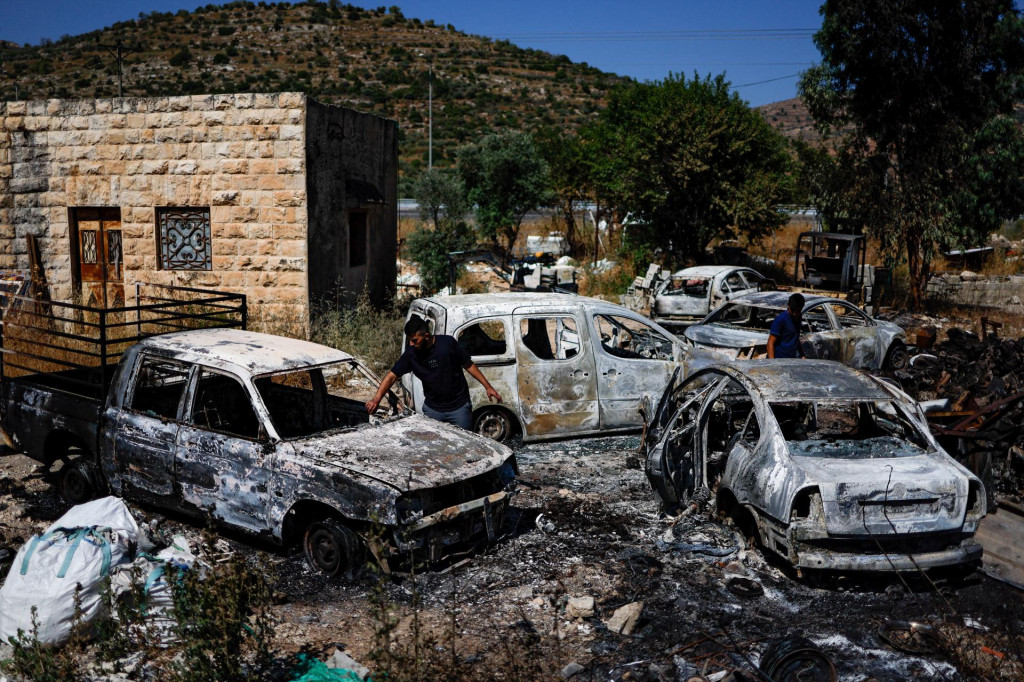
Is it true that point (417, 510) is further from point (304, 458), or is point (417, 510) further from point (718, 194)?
point (718, 194)

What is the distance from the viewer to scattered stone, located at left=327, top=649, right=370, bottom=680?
4.46 meters

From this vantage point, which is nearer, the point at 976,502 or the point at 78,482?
the point at 976,502

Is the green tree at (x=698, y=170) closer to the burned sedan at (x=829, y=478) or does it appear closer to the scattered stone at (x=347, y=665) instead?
the burned sedan at (x=829, y=478)

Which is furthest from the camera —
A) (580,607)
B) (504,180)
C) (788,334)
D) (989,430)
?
(504,180)

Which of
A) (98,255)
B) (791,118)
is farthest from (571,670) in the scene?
(791,118)

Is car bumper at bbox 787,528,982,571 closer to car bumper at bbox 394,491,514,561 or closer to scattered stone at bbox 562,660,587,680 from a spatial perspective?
scattered stone at bbox 562,660,587,680

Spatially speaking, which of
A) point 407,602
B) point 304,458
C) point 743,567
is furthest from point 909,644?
point 304,458

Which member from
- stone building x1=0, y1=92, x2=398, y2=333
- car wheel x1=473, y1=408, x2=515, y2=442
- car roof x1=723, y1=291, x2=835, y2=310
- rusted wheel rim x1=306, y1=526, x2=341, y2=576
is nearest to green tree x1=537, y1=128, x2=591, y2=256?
stone building x1=0, y1=92, x2=398, y2=333

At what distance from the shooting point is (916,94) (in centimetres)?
1988

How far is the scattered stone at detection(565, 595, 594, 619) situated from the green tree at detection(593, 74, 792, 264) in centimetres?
1876

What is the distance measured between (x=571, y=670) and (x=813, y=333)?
814cm

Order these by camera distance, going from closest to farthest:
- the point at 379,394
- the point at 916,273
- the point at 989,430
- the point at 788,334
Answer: the point at 379,394 < the point at 989,430 < the point at 788,334 < the point at 916,273

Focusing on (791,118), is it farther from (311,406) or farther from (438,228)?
(311,406)

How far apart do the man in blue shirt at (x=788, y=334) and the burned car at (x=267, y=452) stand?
14.1ft
